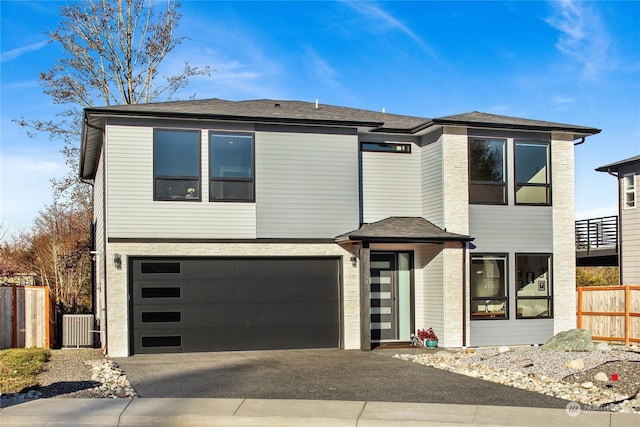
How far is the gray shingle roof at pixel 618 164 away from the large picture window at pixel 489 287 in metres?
10.4

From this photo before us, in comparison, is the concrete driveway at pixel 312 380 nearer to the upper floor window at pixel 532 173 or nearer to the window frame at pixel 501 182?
the window frame at pixel 501 182

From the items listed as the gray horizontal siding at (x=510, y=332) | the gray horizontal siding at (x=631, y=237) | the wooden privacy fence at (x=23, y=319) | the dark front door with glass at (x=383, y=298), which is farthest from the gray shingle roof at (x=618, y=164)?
the wooden privacy fence at (x=23, y=319)

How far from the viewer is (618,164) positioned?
25859 millimetres

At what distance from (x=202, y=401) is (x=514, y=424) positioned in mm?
4086

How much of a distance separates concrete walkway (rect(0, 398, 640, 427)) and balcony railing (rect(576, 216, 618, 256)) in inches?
889

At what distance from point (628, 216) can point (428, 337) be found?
12734 mm

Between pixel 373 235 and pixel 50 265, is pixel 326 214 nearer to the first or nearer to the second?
pixel 373 235

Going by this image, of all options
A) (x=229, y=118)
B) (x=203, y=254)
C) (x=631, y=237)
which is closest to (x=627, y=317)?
(x=631, y=237)

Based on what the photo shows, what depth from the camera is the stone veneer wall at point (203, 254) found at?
15.5 metres

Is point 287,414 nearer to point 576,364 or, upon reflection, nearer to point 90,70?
point 576,364

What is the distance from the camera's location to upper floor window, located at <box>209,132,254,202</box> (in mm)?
16250

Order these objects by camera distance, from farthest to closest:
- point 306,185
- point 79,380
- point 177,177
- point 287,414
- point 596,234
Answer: point 596,234 < point 306,185 < point 177,177 < point 79,380 < point 287,414

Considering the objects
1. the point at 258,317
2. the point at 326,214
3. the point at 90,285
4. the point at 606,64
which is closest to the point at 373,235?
the point at 326,214

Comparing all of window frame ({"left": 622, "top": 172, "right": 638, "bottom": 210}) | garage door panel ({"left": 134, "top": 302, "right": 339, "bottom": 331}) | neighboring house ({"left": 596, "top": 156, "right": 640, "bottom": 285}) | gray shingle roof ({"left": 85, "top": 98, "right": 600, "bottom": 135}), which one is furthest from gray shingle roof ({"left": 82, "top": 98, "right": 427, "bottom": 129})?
window frame ({"left": 622, "top": 172, "right": 638, "bottom": 210})
